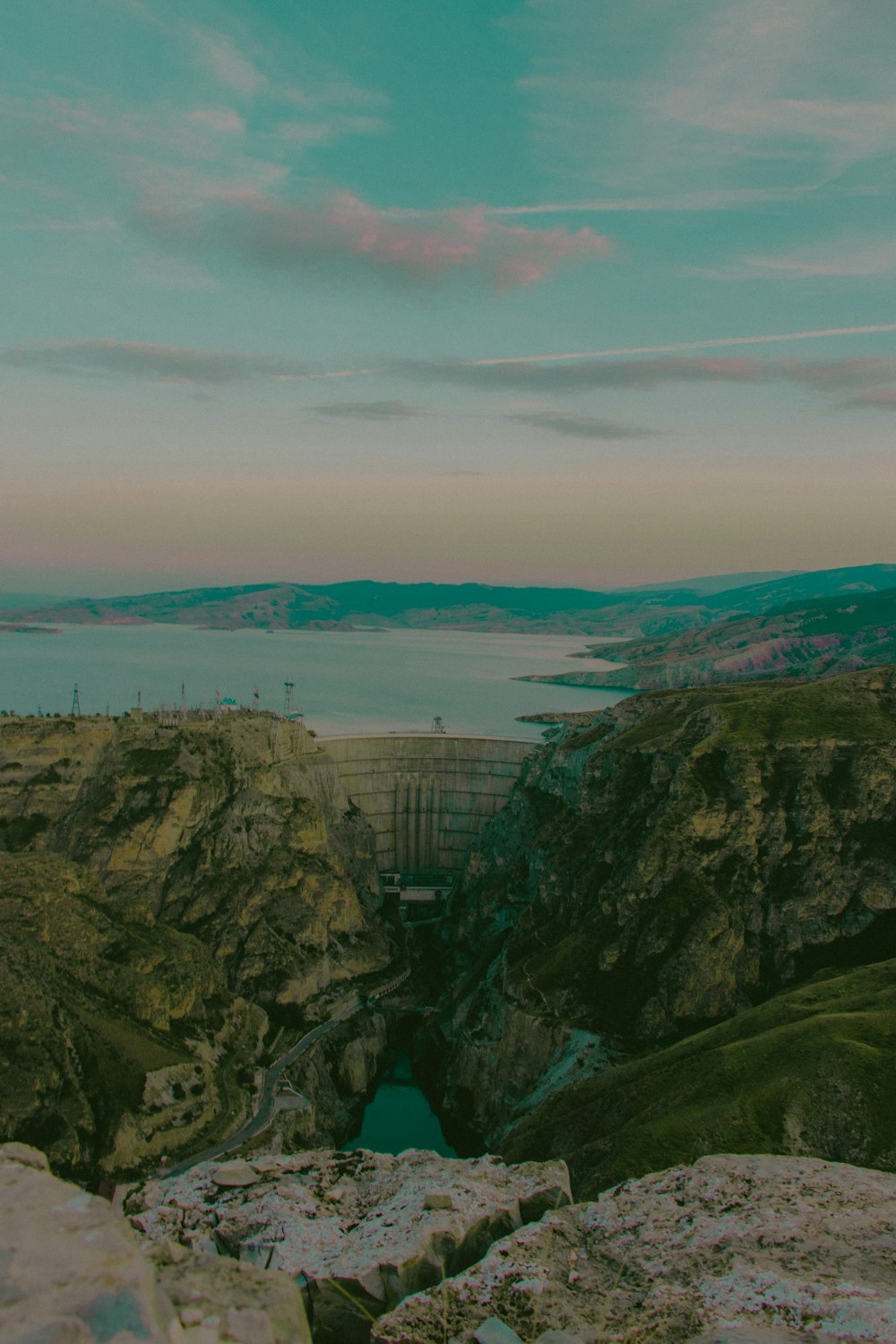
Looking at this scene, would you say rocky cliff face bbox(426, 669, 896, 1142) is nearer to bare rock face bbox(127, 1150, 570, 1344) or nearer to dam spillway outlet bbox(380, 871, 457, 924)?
dam spillway outlet bbox(380, 871, 457, 924)

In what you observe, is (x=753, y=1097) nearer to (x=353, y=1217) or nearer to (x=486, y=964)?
(x=353, y=1217)

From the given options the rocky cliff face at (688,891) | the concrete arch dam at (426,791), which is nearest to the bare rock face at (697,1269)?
the rocky cliff face at (688,891)

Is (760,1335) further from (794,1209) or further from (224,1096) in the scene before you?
(224,1096)

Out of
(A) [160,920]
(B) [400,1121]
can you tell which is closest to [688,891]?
(B) [400,1121]

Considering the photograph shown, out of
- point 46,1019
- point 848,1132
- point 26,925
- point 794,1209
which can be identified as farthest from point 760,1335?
point 26,925

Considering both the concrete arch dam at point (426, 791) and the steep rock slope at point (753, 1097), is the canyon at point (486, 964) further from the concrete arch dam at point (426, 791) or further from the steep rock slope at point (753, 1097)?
the concrete arch dam at point (426, 791)
